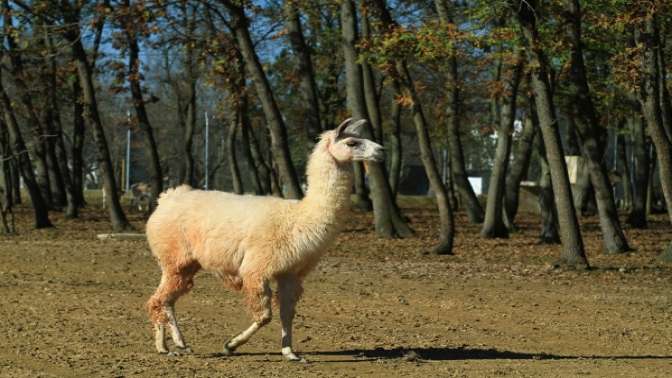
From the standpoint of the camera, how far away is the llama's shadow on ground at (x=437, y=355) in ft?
35.2

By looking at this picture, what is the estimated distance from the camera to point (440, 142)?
5550cm

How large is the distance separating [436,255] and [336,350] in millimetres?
13016

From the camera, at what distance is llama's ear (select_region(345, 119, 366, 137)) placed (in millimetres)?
10352

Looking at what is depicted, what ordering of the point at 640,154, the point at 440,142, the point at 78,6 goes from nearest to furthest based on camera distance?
1. the point at 78,6
2. the point at 640,154
3. the point at 440,142

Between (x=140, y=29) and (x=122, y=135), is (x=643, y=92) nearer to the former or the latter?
(x=140, y=29)

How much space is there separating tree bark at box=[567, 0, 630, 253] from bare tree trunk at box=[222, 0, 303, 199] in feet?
23.5

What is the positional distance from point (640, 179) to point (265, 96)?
58.8 ft

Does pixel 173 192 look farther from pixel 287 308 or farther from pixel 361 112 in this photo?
pixel 361 112

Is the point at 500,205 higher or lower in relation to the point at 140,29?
lower

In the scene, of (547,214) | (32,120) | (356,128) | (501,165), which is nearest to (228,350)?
(356,128)

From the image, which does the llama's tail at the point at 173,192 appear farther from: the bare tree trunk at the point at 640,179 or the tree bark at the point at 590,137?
the bare tree trunk at the point at 640,179

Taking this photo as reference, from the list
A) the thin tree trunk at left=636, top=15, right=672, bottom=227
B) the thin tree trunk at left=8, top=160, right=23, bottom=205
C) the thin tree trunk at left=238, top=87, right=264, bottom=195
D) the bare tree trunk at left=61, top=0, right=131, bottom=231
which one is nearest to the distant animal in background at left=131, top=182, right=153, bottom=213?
the thin tree trunk at left=238, top=87, right=264, bottom=195

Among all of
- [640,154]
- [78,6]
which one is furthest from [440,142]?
[78,6]

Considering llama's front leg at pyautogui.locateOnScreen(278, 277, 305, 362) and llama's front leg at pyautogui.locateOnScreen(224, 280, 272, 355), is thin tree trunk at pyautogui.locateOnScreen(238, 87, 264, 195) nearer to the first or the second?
llama's front leg at pyautogui.locateOnScreen(278, 277, 305, 362)
